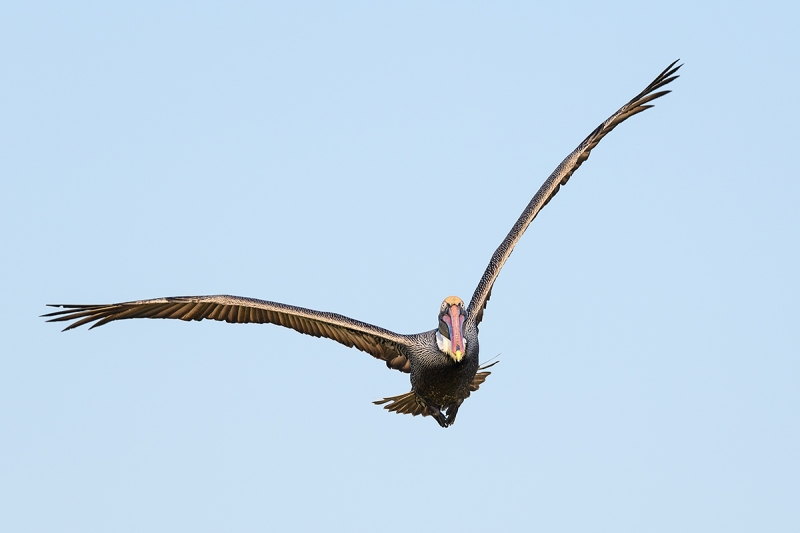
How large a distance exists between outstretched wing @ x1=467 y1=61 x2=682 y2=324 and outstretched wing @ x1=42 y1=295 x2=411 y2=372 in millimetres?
1279

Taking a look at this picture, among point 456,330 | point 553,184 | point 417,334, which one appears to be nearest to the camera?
point 456,330

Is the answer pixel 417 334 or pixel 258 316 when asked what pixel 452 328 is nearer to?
pixel 417 334

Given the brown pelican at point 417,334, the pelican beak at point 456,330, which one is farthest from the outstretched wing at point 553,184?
the pelican beak at point 456,330

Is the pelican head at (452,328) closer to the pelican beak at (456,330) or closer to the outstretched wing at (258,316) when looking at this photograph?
the pelican beak at (456,330)

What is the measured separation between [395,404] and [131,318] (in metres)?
4.12

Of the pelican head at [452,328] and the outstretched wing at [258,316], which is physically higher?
the outstretched wing at [258,316]

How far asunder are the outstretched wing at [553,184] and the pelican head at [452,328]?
2.75ft

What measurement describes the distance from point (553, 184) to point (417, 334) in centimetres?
316

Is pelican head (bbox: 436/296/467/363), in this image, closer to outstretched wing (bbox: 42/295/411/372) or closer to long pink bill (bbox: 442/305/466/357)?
long pink bill (bbox: 442/305/466/357)

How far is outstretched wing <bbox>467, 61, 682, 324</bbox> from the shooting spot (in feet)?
52.9

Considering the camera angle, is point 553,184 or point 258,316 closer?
point 258,316

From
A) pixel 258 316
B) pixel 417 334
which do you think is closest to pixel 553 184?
pixel 417 334

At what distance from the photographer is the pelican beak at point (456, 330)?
1417 cm

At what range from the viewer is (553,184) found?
666 inches
